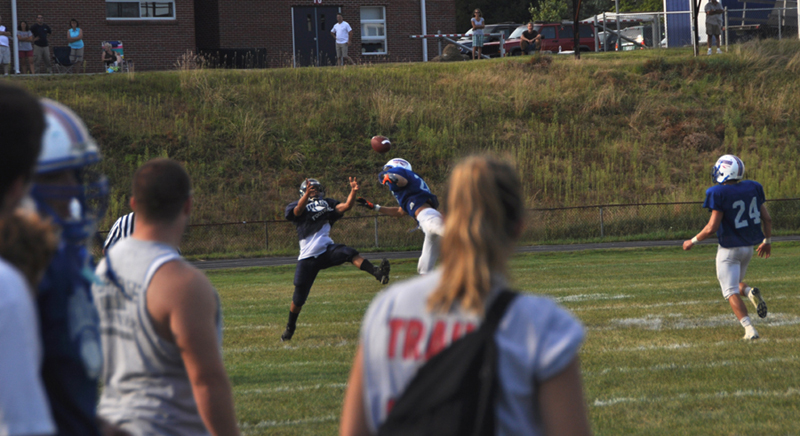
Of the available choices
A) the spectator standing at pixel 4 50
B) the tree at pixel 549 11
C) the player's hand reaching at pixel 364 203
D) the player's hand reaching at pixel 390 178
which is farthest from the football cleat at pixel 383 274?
the tree at pixel 549 11

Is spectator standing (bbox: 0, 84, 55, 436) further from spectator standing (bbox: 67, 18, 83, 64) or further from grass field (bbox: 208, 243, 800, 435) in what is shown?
spectator standing (bbox: 67, 18, 83, 64)

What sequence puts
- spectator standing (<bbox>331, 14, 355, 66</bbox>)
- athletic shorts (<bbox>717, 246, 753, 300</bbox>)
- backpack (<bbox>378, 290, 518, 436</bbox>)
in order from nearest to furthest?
backpack (<bbox>378, 290, 518, 436</bbox>), athletic shorts (<bbox>717, 246, 753, 300</bbox>), spectator standing (<bbox>331, 14, 355, 66</bbox>)

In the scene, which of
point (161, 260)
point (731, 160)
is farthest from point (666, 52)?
point (161, 260)

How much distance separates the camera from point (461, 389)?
2074mm

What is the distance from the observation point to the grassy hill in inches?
1056

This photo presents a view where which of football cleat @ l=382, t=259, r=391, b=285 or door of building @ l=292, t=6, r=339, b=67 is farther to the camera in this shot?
door of building @ l=292, t=6, r=339, b=67

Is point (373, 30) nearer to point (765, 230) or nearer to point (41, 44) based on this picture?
point (41, 44)

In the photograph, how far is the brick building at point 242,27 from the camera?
3222cm

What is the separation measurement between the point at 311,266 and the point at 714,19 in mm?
29121

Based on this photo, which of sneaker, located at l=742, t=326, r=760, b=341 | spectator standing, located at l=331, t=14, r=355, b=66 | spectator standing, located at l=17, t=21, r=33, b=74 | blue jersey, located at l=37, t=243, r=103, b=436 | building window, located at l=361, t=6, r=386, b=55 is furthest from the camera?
building window, located at l=361, t=6, r=386, b=55

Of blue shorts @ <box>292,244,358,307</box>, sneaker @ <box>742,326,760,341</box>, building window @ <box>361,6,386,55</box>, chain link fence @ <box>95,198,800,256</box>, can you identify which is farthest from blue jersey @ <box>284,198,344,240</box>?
building window @ <box>361,6,386,55</box>

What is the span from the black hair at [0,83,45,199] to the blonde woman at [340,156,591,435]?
3.34 feet

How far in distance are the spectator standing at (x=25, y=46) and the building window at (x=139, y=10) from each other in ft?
11.8

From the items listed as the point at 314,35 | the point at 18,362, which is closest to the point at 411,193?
the point at 18,362
